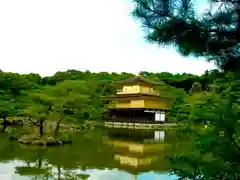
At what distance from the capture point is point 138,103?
25547 mm

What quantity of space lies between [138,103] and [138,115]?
96 cm

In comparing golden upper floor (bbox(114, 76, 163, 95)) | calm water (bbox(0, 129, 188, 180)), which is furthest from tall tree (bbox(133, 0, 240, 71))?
golden upper floor (bbox(114, 76, 163, 95))

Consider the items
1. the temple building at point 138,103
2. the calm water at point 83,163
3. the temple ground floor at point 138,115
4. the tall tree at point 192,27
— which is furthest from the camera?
the temple building at point 138,103

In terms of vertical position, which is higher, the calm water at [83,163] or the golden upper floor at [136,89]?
the golden upper floor at [136,89]

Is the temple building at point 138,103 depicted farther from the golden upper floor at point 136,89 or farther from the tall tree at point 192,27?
the tall tree at point 192,27

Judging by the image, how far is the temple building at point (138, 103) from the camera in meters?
24.8

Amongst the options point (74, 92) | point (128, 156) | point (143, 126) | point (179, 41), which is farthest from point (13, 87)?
point (179, 41)

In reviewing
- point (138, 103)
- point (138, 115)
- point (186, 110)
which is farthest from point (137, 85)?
point (186, 110)

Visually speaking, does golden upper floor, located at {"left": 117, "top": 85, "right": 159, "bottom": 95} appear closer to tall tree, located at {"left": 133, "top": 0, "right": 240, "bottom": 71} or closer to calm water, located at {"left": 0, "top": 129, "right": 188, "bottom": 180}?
calm water, located at {"left": 0, "top": 129, "right": 188, "bottom": 180}

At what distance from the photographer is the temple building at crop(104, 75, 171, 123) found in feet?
81.5

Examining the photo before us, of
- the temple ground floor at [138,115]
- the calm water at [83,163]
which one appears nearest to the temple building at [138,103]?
the temple ground floor at [138,115]

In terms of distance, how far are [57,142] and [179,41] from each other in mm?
9606

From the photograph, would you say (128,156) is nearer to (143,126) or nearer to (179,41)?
(179,41)

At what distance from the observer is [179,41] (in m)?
2.15
